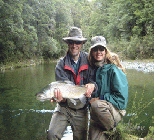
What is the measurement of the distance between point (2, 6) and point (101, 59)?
74.3 feet

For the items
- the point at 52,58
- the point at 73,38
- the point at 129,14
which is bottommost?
the point at 52,58

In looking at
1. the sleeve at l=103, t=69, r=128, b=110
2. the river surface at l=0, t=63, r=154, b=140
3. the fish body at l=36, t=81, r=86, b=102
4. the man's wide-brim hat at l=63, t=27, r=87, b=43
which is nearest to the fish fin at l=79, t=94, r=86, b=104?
the fish body at l=36, t=81, r=86, b=102

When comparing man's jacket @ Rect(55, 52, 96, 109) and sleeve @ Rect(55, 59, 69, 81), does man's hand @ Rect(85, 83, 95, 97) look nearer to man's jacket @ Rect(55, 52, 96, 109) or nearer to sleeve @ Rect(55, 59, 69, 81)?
man's jacket @ Rect(55, 52, 96, 109)

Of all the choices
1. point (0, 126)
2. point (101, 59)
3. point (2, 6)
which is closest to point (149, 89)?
point (0, 126)

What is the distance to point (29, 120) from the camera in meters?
7.60

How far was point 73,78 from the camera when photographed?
4.16 metres

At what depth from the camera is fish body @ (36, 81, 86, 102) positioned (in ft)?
11.5

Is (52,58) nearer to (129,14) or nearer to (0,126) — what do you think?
(129,14)

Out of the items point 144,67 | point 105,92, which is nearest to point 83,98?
point 105,92

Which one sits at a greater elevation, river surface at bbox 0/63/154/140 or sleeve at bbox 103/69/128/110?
sleeve at bbox 103/69/128/110

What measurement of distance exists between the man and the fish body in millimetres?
328

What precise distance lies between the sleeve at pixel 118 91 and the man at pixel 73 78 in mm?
336

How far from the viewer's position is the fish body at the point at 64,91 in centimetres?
350

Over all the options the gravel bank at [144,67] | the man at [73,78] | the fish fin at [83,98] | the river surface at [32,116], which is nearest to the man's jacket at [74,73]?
the man at [73,78]
